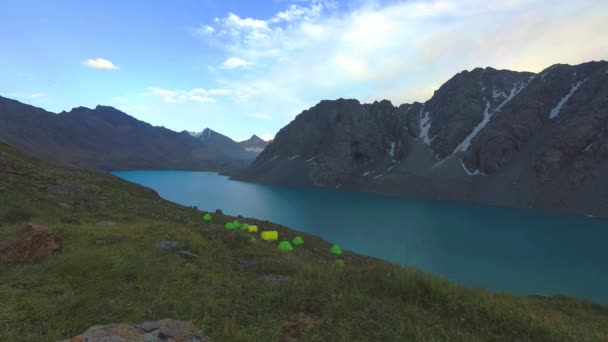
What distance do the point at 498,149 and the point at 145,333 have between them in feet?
550

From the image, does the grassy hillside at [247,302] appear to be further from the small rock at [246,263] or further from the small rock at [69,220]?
the small rock at [69,220]

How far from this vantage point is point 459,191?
134250 mm

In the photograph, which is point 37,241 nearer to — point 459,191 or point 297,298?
point 297,298

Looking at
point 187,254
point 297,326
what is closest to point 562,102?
point 187,254

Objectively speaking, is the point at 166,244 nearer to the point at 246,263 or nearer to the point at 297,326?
the point at 246,263

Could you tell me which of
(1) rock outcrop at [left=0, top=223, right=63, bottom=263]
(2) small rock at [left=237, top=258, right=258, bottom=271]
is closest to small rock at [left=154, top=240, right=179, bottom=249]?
(2) small rock at [left=237, top=258, right=258, bottom=271]

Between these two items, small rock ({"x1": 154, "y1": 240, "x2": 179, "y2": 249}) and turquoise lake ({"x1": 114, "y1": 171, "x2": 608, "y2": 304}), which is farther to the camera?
turquoise lake ({"x1": 114, "y1": 171, "x2": 608, "y2": 304})

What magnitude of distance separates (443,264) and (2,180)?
147 ft

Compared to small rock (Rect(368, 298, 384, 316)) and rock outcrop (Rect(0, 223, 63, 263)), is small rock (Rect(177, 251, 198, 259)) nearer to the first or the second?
rock outcrop (Rect(0, 223, 63, 263))

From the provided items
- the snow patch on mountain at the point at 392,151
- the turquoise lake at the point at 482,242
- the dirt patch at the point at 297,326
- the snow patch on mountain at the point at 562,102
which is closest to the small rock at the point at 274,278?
the dirt patch at the point at 297,326

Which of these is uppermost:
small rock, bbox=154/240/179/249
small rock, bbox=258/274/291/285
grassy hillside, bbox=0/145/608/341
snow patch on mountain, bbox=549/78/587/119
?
snow patch on mountain, bbox=549/78/587/119

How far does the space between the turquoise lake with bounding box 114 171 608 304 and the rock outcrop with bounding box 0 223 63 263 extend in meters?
16.0

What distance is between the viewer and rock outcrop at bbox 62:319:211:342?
12.3 ft

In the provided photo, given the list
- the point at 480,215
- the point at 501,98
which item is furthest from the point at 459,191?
the point at 501,98
